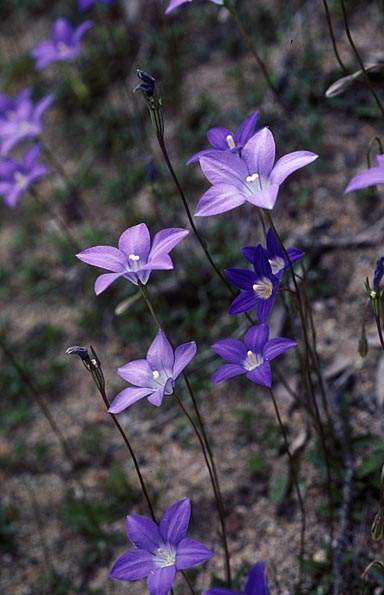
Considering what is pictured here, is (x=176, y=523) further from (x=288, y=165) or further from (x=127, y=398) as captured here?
(x=288, y=165)

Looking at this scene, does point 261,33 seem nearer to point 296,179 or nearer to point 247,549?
point 296,179

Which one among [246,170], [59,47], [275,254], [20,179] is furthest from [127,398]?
[59,47]

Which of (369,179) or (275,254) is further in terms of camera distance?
(275,254)

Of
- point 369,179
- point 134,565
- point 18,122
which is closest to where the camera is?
point 369,179

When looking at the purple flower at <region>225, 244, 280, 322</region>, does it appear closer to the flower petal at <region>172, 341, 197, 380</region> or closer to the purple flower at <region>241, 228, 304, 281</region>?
the purple flower at <region>241, 228, 304, 281</region>

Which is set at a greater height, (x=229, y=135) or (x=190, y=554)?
(x=229, y=135)
